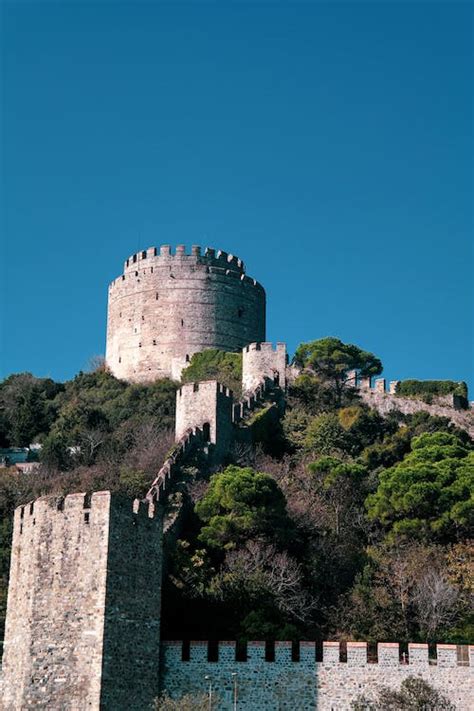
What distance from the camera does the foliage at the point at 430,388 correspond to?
53.8m

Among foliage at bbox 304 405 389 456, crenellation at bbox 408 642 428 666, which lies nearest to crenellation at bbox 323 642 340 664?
crenellation at bbox 408 642 428 666

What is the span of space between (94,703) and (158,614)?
2844mm

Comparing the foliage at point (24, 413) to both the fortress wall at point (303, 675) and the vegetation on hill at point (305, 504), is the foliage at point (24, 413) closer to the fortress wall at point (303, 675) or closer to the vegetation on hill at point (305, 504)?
the vegetation on hill at point (305, 504)

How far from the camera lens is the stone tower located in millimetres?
25719

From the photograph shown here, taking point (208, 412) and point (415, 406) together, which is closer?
point (208, 412)

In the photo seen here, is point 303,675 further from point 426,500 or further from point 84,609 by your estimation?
point 426,500

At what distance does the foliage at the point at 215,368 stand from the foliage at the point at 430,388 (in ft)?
24.2

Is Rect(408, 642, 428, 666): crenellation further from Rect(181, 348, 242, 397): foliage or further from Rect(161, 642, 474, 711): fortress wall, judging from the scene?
Rect(181, 348, 242, 397): foliage

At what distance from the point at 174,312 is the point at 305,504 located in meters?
22.7

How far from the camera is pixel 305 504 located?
39.2 metres

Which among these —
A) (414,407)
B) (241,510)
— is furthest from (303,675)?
(414,407)

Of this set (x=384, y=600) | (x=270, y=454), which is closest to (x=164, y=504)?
(x=384, y=600)

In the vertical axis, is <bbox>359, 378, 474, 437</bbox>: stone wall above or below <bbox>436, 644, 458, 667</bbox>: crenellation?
above

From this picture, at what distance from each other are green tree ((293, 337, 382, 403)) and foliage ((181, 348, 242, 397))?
2.89 metres
